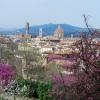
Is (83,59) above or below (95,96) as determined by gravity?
above

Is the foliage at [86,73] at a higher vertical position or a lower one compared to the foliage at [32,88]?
higher

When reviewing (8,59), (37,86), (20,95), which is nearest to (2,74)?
(37,86)

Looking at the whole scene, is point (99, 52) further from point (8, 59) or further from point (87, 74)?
point (8, 59)

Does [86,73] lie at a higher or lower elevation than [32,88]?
higher

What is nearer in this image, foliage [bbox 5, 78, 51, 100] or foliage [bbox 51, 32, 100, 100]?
foliage [bbox 51, 32, 100, 100]

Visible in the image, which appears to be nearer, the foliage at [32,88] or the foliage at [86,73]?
the foliage at [86,73]

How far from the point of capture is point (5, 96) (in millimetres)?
12523

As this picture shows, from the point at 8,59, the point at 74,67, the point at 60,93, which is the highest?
the point at 74,67

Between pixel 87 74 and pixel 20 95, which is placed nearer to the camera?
pixel 87 74

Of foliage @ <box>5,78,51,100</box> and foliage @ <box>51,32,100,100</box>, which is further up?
foliage @ <box>51,32,100,100</box>

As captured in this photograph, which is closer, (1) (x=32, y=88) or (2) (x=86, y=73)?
(2) (x=86, y=73)

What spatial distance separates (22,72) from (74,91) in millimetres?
16818

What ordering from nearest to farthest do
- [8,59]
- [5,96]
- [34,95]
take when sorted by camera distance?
[5,96] → [34,95] → [8,59]

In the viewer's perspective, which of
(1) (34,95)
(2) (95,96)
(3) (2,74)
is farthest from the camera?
(3) (2,74)
